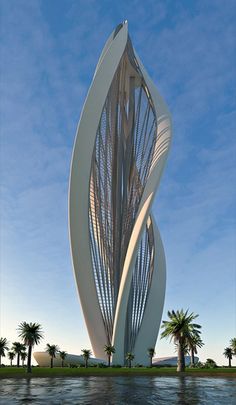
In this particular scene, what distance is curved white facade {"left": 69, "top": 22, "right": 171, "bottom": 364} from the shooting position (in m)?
42.8

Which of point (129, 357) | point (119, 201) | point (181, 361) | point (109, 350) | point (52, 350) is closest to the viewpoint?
point (181, 361)

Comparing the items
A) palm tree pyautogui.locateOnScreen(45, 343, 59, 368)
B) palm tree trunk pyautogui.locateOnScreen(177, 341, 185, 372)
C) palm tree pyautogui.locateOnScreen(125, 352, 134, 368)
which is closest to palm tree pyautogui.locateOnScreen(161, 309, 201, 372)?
palm tree trunk pyautogui.locateOnScreen(177, 341, 185, 372)

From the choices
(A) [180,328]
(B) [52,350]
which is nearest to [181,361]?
(A) [180,328]

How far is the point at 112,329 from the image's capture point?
1826 inches

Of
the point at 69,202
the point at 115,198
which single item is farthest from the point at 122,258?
the point at 69,202

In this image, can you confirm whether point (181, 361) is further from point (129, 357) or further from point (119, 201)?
point (119, 201)

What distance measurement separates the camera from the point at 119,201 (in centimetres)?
5253

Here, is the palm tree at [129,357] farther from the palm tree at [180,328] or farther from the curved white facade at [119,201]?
the palm tree at [180,328]

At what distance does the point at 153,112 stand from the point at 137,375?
32862 mm

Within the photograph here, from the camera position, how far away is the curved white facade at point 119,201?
4278cm

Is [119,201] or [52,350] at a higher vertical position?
[119,201]

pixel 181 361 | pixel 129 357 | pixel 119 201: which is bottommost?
pixel 129 357

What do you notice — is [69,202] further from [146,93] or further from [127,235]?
[146,93]

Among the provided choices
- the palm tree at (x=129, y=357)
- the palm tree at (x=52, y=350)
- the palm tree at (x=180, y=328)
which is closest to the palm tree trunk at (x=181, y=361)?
the palm tree at (x=180, y=328)
